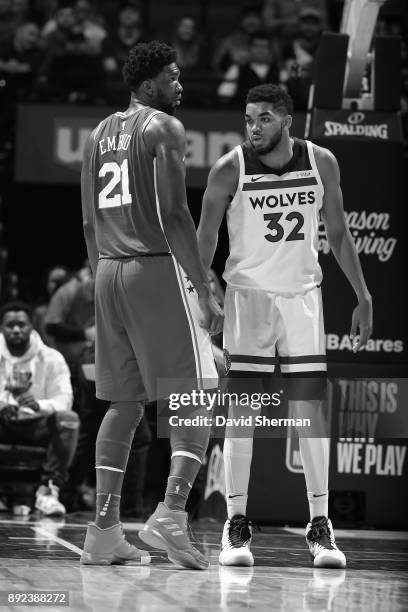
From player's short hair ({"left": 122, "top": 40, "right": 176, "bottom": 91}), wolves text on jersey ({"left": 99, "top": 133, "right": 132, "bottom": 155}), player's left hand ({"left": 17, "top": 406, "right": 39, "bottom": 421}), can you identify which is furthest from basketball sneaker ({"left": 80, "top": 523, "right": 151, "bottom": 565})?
player's left hand ({"left": 17, "top": 406, "right": 39, "bottom": 421})

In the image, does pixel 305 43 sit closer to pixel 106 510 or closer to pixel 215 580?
pixel 106 510

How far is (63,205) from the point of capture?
1367 cm

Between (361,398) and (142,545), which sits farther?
(361,398)

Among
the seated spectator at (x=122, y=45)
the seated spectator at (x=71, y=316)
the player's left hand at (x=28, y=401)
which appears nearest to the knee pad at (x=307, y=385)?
the player's left hand at (x=28, y=401)

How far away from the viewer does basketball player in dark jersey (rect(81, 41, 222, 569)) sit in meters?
4.49

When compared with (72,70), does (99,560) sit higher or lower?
lower

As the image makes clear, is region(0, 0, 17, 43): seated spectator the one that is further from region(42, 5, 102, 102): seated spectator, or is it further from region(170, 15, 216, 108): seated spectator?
region(170, 15, 216, 108): seated spectator

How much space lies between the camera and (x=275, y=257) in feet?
16.9

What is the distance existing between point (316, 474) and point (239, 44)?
10.0 meters

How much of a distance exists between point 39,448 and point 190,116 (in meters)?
5.44

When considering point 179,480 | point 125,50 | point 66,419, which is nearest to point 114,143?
point 179,480

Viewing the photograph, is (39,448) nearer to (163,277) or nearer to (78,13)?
(163,277)

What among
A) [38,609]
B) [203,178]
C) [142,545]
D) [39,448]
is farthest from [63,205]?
[38,609]

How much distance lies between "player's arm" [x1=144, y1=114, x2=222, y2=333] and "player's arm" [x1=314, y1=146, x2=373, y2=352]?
0.91m
